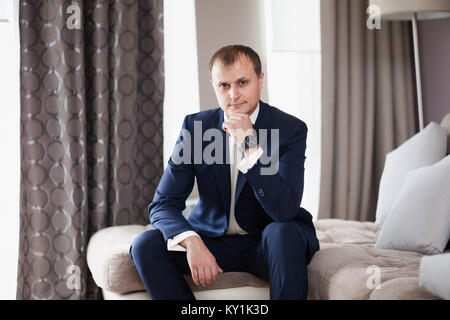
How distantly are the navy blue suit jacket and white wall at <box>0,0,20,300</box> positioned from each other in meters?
1.21

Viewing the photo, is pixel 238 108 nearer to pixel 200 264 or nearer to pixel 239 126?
pixel 239 126

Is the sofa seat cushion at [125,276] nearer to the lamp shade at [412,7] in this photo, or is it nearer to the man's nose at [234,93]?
the man's nose at [234,93]

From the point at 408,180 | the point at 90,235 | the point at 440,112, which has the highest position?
the point at 440,112

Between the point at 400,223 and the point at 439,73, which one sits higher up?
the point at 439,73

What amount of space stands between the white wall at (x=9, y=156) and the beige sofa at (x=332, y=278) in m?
0.79

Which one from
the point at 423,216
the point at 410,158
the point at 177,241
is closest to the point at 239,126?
the point at 177,241

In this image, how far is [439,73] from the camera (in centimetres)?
288

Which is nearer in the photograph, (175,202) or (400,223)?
(175,202)

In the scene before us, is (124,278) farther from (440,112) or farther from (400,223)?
(440,112)

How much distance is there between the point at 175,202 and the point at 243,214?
22cm

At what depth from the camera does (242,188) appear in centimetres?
147

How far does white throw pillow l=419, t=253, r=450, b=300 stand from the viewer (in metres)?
1.01

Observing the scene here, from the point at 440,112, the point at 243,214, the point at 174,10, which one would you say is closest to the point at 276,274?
the point at 243,214

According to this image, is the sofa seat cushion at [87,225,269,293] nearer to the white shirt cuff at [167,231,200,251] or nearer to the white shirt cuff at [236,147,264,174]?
the white shirt cuff at [167,231,200,251]
